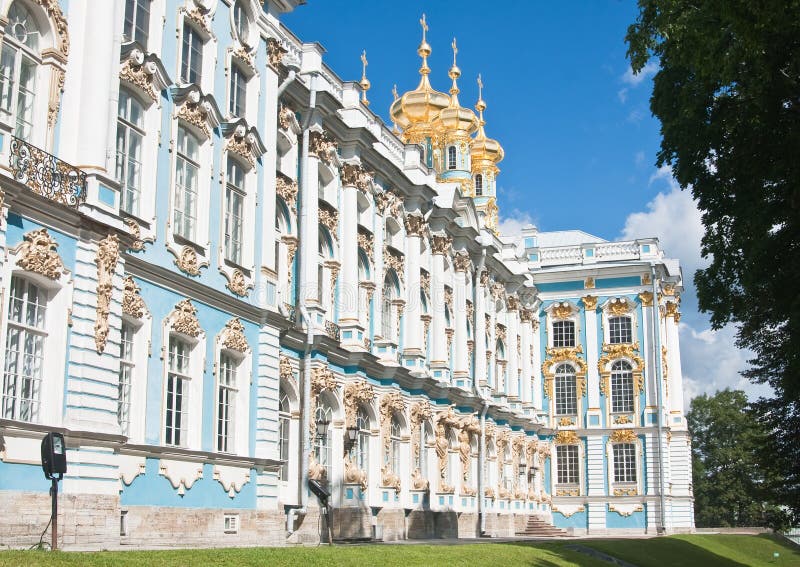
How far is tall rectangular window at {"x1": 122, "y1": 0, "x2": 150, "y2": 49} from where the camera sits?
18422 millimetres

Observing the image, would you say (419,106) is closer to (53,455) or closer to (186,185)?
(186,185)

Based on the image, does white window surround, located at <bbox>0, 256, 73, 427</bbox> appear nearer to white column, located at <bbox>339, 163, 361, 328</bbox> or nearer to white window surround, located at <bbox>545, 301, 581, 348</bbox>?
white column, located at <bbox>339, 163, 361, 328</bbox>

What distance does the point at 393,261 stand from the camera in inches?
1323

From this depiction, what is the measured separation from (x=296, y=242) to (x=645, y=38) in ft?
40.6

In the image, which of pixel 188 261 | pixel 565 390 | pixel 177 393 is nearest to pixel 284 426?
pixel 177 393

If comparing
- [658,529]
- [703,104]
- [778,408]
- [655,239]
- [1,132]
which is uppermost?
[655,239]

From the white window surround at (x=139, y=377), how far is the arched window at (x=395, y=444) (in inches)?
569

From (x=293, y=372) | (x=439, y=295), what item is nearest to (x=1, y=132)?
(x=293, y=372)

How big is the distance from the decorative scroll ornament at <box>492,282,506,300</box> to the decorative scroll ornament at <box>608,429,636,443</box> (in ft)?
33.8

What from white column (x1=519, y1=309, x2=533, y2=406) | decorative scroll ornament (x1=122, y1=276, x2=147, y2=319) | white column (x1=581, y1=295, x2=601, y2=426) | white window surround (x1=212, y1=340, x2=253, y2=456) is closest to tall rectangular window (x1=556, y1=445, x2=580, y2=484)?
white column (x1=581, y1=295, x2=601, y2=426)

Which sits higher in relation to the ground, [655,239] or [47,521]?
[655,239]

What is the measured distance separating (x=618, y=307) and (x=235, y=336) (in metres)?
35.1

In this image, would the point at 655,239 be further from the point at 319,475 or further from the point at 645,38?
the point at 645,38

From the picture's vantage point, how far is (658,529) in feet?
166
